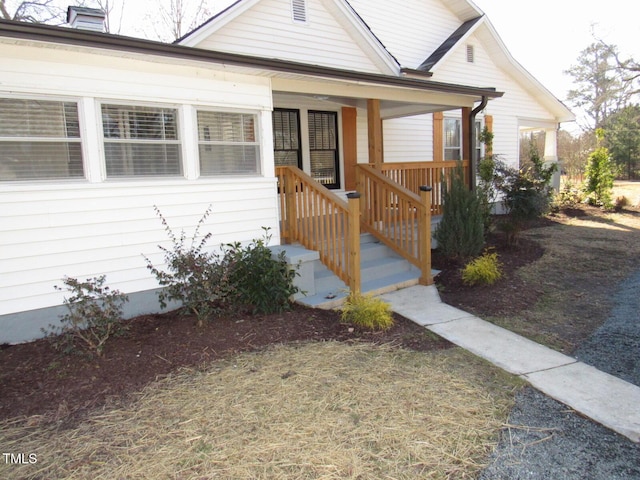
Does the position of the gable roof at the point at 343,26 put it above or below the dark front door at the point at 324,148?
above

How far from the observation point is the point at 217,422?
3.26 meters

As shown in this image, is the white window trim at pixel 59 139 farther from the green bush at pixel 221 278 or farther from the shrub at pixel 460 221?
the shrub at pixel 460 221

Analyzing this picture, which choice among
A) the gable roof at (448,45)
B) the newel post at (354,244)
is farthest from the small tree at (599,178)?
the newel post at (354,244)

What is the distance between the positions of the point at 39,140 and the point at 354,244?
11.7ft

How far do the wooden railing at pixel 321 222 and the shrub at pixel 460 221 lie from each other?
223 centimetres

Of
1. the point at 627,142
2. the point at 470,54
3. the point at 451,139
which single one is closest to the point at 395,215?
the point at 451,139

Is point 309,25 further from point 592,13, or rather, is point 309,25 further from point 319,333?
point 592,13

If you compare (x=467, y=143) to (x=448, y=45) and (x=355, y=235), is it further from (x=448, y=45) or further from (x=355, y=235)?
(x=448, y=45)

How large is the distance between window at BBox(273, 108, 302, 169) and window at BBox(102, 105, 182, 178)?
3.69m

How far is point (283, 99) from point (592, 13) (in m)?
31.3

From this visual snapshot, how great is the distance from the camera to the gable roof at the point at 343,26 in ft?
26.3

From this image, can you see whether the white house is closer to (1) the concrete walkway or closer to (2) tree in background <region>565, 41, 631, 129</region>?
(1) the concrete walkway

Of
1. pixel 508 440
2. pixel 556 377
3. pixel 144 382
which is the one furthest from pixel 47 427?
pixel 556 377

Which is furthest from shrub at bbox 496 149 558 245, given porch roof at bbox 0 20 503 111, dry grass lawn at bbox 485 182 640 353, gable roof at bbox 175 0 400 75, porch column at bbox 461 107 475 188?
gable roof at bbox 175 0 400 75
